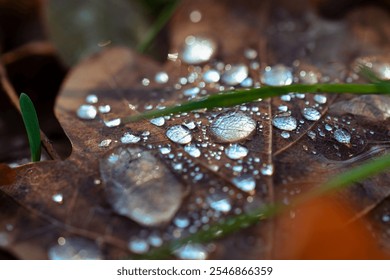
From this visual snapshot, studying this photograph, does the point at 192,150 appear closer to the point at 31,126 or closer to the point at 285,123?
the point at 285,123

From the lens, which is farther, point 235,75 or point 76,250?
point 235,75

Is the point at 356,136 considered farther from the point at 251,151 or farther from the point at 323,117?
the point at 251,151

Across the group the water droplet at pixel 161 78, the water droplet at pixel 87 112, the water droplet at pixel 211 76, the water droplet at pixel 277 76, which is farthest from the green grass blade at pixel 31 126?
the water droplet at pixel 277 76

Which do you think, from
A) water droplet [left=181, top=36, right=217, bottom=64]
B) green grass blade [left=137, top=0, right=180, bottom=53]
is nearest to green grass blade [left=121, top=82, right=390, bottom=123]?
water droplet [left=181, top=36, right=217, bottom=64]

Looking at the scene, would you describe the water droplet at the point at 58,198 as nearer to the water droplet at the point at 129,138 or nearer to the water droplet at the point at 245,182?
the water droplet at the point at 129,138

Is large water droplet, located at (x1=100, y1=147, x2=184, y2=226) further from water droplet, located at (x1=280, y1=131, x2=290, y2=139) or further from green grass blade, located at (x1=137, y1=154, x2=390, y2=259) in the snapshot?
water droplet, located at (x1=280, y1=131, x2=290, y2=139)

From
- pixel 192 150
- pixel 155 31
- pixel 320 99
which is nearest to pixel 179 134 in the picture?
pixel 192 150
